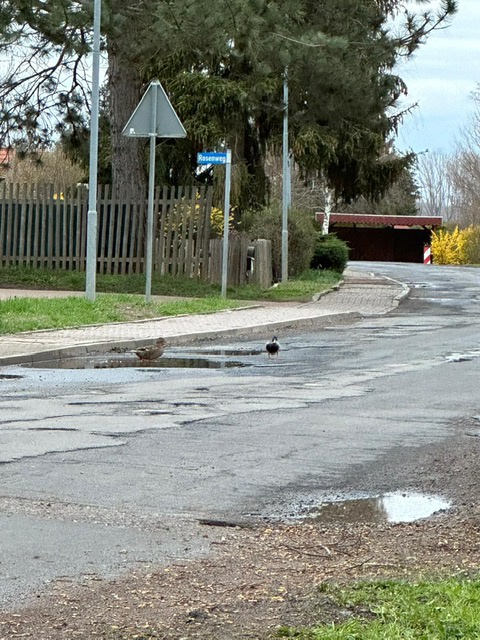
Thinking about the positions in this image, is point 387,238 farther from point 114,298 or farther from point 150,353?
point 150,353

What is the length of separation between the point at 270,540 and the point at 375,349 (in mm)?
10415

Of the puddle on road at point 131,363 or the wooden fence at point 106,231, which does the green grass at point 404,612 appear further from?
the wooden fence at point 106,231

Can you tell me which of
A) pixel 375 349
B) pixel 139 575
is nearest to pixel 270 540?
pixel 139 575

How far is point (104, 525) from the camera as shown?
21.1 feet

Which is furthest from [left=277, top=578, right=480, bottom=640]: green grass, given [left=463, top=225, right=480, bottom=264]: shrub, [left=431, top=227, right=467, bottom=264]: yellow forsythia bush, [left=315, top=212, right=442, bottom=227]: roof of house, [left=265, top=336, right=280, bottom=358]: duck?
[left=315, top=212, right=442, bottom=227]: roof of house

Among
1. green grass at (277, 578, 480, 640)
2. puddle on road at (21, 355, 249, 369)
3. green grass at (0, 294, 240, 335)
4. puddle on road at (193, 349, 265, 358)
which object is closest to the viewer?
green grass at (277, 578, 480, 640)

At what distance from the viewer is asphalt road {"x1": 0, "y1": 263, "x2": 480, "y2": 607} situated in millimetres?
6176

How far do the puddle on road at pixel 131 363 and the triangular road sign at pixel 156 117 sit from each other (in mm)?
5986

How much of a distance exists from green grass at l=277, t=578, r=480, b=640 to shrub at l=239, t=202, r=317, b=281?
27481mm

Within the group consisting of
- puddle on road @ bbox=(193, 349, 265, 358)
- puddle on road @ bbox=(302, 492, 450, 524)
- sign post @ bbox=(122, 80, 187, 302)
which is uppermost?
sign post @ bbox=(122, 80, 187, 302)

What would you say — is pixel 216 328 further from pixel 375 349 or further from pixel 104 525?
pixel 104 525

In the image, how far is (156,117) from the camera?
66.1 ft

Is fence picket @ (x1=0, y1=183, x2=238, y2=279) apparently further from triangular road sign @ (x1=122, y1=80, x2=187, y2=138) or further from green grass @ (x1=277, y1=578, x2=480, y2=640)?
green grass @ (x1=277, y1=578, x2=480, y2=640)

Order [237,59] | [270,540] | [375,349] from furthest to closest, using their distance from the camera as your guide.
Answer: [237,59] < [375,349] < [270,540]
